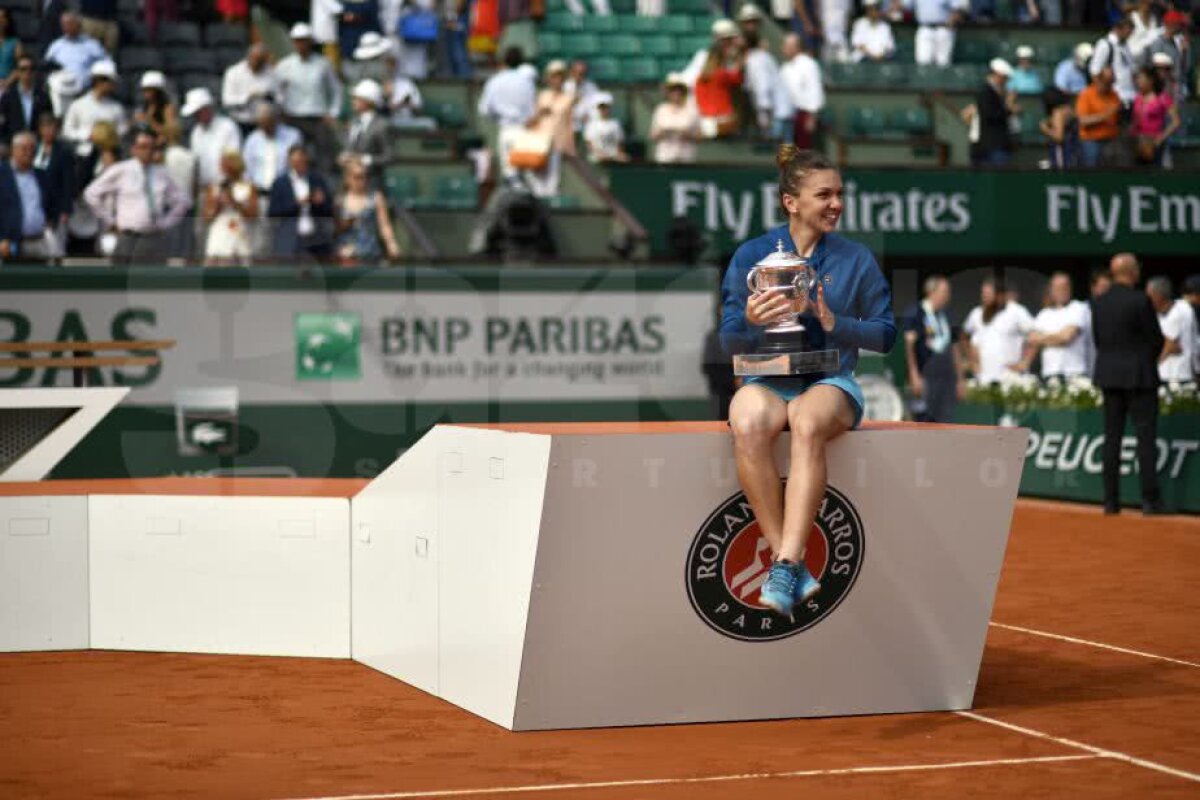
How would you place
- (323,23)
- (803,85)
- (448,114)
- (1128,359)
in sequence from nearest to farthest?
1. (1128,359)
2. (323,23)
3. (448,114)
4. (803,85)

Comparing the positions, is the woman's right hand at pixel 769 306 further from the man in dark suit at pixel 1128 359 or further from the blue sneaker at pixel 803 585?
the man in dark suit at pixel 1128 359

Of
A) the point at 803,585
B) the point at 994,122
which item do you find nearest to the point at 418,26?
the point at 994,122

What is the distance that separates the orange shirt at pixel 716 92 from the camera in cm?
2170

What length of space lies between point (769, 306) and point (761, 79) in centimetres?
1556

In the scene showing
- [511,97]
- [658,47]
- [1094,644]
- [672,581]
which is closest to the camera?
[672,581]

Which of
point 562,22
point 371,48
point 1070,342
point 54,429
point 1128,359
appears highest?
point 562,22

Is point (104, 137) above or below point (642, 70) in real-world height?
below

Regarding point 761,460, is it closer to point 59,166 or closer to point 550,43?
point 59,166

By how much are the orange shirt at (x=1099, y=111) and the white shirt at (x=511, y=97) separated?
6658mm

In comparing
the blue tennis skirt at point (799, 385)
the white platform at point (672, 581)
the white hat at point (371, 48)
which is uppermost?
the white hat at point (371, 48)

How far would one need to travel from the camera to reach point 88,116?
18969 mm

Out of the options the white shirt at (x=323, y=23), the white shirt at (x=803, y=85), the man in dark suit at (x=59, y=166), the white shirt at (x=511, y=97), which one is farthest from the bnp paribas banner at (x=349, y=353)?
the white shirt at (x=323, y=23)

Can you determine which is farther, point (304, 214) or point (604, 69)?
point (604, 69)

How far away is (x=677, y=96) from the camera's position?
21422 millimetres
